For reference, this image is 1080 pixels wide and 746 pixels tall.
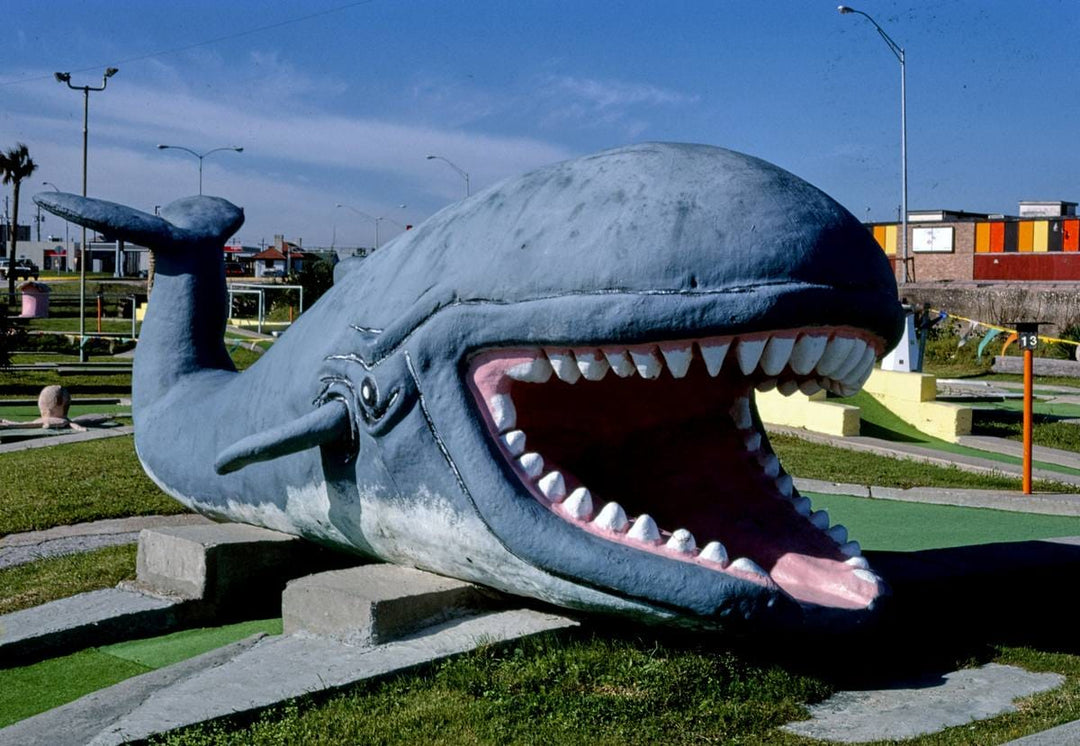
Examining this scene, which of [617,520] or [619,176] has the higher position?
[619,176]

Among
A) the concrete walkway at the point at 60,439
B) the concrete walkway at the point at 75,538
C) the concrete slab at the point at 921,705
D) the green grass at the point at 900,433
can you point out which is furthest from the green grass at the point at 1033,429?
the concrete walkway at the point at 60,439

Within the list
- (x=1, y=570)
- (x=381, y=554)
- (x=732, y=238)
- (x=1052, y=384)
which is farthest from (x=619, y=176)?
(x=1052, y=384)

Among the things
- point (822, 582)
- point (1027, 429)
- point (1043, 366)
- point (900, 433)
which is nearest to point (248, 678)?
point (822, 582)

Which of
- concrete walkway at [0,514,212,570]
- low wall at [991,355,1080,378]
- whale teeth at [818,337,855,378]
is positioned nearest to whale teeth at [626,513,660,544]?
whale teeth at [818,337,855,378]

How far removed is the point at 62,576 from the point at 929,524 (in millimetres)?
5254

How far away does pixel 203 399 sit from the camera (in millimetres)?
5551

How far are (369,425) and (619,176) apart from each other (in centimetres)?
123

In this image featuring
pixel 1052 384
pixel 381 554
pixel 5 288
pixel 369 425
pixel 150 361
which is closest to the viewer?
pixel 369 425

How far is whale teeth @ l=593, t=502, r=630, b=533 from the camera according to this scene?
12.3 ft

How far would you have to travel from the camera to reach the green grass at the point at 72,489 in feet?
25.1

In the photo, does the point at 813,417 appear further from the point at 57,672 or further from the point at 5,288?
the point at 5,288

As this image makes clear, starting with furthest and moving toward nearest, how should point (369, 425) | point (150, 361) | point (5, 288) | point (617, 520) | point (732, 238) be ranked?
1. point (5, 288)
2. point (150, 361)
3. point (369, 425)
4. point (617, 520)
5. point (732, 238)

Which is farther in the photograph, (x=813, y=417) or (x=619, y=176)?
(x=813, y=417)

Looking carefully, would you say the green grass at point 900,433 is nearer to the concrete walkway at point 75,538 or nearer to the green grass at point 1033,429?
the green grass at point 1033,429
